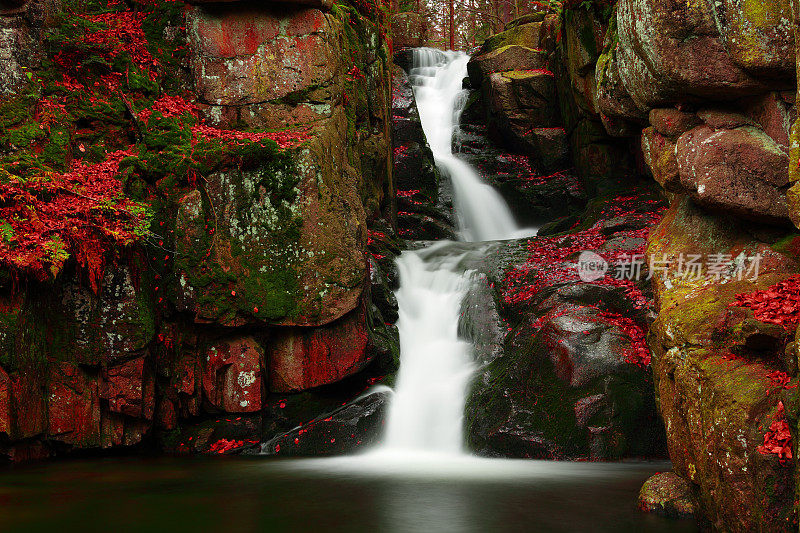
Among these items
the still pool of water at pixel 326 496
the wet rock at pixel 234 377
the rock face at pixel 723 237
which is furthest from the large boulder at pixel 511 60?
the still pool of water at pixel 326 496

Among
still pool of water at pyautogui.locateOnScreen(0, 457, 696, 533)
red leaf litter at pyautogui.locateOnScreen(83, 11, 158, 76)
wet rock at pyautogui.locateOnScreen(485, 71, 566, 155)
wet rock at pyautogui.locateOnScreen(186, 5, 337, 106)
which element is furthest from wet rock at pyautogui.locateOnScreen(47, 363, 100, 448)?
wet rock at pyautogui.locateOnScreen(485, 71, 566, 155)

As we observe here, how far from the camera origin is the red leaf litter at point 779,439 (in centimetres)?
397

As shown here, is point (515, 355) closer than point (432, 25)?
Yes

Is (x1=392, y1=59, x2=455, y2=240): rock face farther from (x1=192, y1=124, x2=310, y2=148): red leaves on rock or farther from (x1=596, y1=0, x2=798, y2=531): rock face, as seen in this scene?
(x1=596, y1=0, x2=798, y2=531): rock face

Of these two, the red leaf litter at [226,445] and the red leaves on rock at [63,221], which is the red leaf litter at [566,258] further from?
the red leaves on rock at [63,221]

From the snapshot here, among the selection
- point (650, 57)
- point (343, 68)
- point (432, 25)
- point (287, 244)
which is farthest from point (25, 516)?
point (432, 25)

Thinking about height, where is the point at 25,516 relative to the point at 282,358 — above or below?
below

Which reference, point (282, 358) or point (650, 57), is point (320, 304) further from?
point (650, 57)

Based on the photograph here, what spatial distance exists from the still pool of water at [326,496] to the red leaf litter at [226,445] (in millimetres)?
649

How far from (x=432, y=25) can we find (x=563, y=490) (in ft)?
115

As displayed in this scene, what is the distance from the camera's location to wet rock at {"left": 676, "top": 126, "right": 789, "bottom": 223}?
636cm

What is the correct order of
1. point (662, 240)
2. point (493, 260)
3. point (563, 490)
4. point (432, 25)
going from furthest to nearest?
point (432, 25) → point (493, 260) → point (662, 240) → point (563, 490)

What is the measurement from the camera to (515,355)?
31.9 ft

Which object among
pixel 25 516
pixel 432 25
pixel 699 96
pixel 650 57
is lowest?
pixel 25 516
